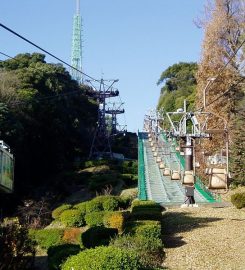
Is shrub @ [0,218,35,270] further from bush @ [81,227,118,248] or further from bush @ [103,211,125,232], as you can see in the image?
bush @ [103,211,125,232]

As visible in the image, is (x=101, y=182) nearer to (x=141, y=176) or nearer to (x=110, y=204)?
(x=141, y=176)

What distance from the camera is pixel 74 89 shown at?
204 feet

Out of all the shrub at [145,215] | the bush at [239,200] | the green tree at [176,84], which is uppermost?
the green tree at [176,84]

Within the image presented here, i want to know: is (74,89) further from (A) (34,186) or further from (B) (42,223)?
(B) (42,223)

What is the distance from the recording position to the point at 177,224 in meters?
20.4

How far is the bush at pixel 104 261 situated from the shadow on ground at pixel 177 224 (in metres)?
6.55

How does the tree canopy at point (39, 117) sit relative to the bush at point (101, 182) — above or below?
above

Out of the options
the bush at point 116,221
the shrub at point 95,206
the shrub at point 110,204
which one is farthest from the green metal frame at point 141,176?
the bush at point 116,221

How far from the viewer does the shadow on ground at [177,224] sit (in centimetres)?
1753

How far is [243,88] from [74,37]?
57.0 meters

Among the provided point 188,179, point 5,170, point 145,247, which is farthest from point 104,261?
point 188,179

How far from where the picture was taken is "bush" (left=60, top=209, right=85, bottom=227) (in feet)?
82.8

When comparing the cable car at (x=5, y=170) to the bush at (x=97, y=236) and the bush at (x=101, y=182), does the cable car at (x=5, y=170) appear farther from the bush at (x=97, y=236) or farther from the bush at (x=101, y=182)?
the bush at (x=101, y=182)

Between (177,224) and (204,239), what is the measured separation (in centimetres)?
290
